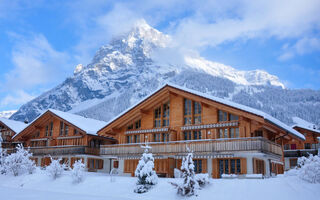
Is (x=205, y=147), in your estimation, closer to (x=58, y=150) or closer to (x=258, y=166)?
(x=258, y=166)

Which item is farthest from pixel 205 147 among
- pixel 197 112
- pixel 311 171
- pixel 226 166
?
pixel 311 171

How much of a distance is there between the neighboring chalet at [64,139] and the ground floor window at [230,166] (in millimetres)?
17141

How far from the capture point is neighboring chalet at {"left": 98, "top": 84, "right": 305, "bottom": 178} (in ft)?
A: 81.0

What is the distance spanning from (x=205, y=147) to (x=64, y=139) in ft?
71.7

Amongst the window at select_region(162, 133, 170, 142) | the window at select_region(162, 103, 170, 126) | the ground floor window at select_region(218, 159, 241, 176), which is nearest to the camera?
the ground floor window at select_region(218, 159, 241, 176)

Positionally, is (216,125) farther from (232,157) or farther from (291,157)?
(291,157)

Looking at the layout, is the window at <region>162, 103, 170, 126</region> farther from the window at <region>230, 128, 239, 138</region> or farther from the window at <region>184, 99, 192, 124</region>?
the window at <region>230, 128, 239, 138</region>

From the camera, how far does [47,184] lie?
2770 cm

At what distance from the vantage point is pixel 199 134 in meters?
28.4

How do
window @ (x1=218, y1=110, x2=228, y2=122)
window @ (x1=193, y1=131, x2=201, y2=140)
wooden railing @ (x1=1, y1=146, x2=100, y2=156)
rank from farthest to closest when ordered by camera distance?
wooden railing @ (x1=1, y1=146, x2=100, y2=156), window @ (x1=193, y1=131, x2=201, y2=140), window @ (x1=218, y1=110, x2=228, y2=122)

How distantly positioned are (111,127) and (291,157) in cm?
2444

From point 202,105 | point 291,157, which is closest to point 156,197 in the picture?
point 202,105

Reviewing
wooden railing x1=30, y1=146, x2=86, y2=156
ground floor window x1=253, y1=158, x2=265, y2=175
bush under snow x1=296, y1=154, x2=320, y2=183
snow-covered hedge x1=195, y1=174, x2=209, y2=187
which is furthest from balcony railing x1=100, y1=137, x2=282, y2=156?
wooden railing x1=30, y1=146, x2=86, y2=156

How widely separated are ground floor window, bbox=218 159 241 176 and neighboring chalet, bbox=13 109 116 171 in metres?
17.1
